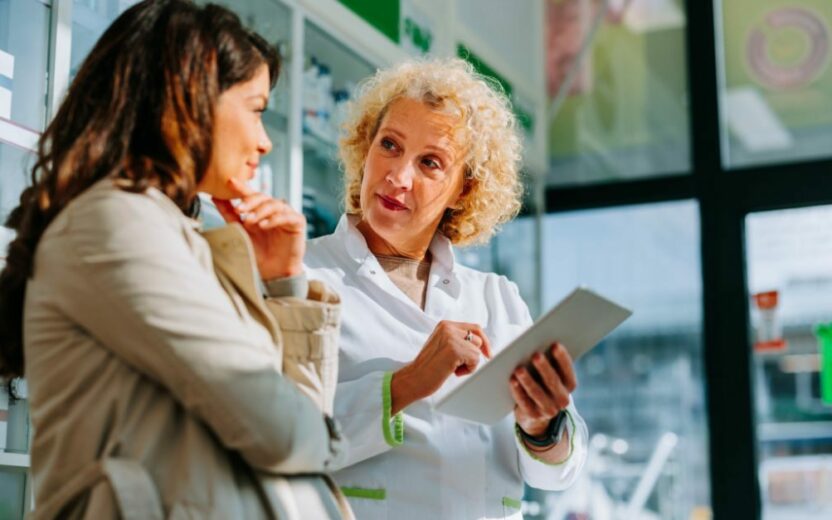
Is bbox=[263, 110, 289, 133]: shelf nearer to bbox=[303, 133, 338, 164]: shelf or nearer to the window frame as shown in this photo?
bbox=[303, 133, 338, 164]: shelf

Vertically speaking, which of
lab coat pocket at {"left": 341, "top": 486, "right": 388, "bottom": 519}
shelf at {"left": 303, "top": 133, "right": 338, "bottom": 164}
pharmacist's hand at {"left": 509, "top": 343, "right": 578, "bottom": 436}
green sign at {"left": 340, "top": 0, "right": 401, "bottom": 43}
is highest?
green sign at {"left": 340, "top": 0, "right": 401, "bottom": 43}

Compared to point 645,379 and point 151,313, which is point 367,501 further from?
point 645,379

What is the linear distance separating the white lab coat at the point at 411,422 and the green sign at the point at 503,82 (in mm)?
2385

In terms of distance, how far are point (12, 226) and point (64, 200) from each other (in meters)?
0.12

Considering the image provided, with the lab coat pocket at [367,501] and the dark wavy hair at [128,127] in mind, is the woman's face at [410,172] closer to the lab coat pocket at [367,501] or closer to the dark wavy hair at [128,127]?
the lab coat pocket at [367,501]

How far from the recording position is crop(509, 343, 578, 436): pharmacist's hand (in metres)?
1.83

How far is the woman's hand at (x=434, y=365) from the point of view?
1.86 m

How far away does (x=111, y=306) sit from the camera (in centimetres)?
121

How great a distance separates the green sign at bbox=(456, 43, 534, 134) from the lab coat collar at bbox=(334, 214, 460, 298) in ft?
7.43

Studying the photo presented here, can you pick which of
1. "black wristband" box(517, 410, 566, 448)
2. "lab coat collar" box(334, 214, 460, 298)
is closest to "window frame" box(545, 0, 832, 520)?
"lab coat collar" box(334, 214, 460, 298)

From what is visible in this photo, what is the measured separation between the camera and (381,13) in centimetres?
401

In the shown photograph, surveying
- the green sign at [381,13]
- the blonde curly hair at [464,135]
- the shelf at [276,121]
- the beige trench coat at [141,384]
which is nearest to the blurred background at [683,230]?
the green sign at [381,13]

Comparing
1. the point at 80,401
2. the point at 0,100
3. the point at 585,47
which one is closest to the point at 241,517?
the point at 80,401

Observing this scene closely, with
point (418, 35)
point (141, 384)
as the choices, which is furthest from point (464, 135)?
point (418, 35)
